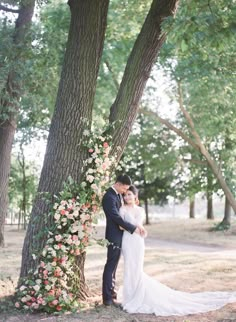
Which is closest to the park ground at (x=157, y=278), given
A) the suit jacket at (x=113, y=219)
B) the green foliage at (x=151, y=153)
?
the suit jacket at (x=113, y=219)

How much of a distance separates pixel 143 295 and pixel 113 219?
133cm

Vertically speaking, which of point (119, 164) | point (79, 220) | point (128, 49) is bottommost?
point (79, 220)

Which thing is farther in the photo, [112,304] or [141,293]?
[112,304]

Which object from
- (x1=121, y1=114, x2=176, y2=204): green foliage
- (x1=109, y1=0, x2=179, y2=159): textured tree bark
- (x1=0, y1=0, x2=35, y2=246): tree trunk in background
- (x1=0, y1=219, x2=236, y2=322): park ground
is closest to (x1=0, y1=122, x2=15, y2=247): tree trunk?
(x1=0, y1=0, x2=35, y2=246): tree trunk in background

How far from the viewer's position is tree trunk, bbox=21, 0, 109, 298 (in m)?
7.39

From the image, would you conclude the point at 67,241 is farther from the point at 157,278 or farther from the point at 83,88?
the point at 157,278

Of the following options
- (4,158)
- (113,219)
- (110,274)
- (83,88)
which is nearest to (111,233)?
(113,219)

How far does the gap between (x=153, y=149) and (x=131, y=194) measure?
21.8 meters

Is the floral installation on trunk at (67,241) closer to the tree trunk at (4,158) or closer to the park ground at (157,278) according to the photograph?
the park ground at (157,278)

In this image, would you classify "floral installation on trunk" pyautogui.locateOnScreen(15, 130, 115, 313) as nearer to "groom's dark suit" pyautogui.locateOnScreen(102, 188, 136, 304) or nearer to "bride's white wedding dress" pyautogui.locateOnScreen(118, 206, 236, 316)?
"groom's dark suit" pyautogui.locateOnScreen(102, 188, 136, 304)

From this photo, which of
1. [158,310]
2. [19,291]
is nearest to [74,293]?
[19,291]

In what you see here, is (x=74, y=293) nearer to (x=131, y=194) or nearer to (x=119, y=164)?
(x=131, y=194)

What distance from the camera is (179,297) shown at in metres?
7.49

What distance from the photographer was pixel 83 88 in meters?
7.60
